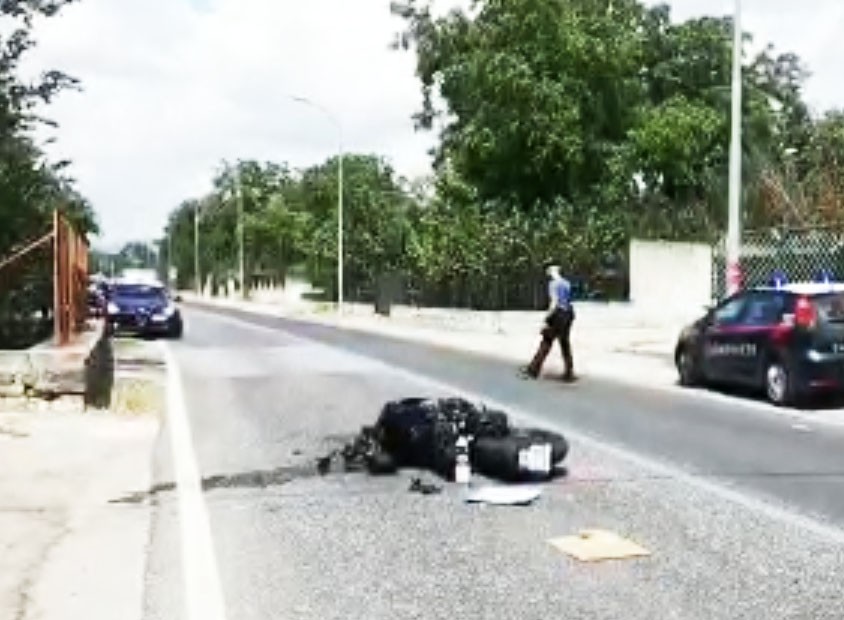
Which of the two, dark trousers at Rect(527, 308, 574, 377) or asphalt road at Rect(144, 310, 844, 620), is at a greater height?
dark trousers at Rect(527, 308, 574, 377)

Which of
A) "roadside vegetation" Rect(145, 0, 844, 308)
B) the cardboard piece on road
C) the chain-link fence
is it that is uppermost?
"roadside vegetation" Rect(145, 0, 844, 308)

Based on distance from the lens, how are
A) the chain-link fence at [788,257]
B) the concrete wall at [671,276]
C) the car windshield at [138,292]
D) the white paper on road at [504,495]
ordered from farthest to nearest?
the concrete wall at [671,276] < the car windshield at [138,292] < the chain-link fence at [788,257] < the white paper on road at [504,495]

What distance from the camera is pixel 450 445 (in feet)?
33.6

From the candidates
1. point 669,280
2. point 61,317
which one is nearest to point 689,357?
point 61,317

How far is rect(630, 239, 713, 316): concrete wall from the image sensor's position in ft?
119

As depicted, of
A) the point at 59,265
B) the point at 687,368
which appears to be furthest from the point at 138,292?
the point at 687,368

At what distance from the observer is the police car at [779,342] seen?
1694cm

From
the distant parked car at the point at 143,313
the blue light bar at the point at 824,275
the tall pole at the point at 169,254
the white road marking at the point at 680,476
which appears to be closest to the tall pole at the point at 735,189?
the blue light bar at the point at 824,275

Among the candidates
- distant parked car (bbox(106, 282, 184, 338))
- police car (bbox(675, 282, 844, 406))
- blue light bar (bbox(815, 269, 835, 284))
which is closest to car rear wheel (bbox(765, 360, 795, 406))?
police car (bbox(675, 282, 844, 406))

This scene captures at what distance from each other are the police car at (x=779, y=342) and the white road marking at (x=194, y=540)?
7.56 meters

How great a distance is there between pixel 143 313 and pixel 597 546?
2797 centimetres

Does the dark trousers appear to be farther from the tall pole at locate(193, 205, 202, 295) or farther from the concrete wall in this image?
the tall pole at locate(193, 205, 202, 295)

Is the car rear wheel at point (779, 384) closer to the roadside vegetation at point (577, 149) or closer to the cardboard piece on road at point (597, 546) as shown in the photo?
the cardboard piece on road at point (597, 546)

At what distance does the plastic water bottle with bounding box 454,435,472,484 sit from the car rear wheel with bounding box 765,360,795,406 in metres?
7.93
